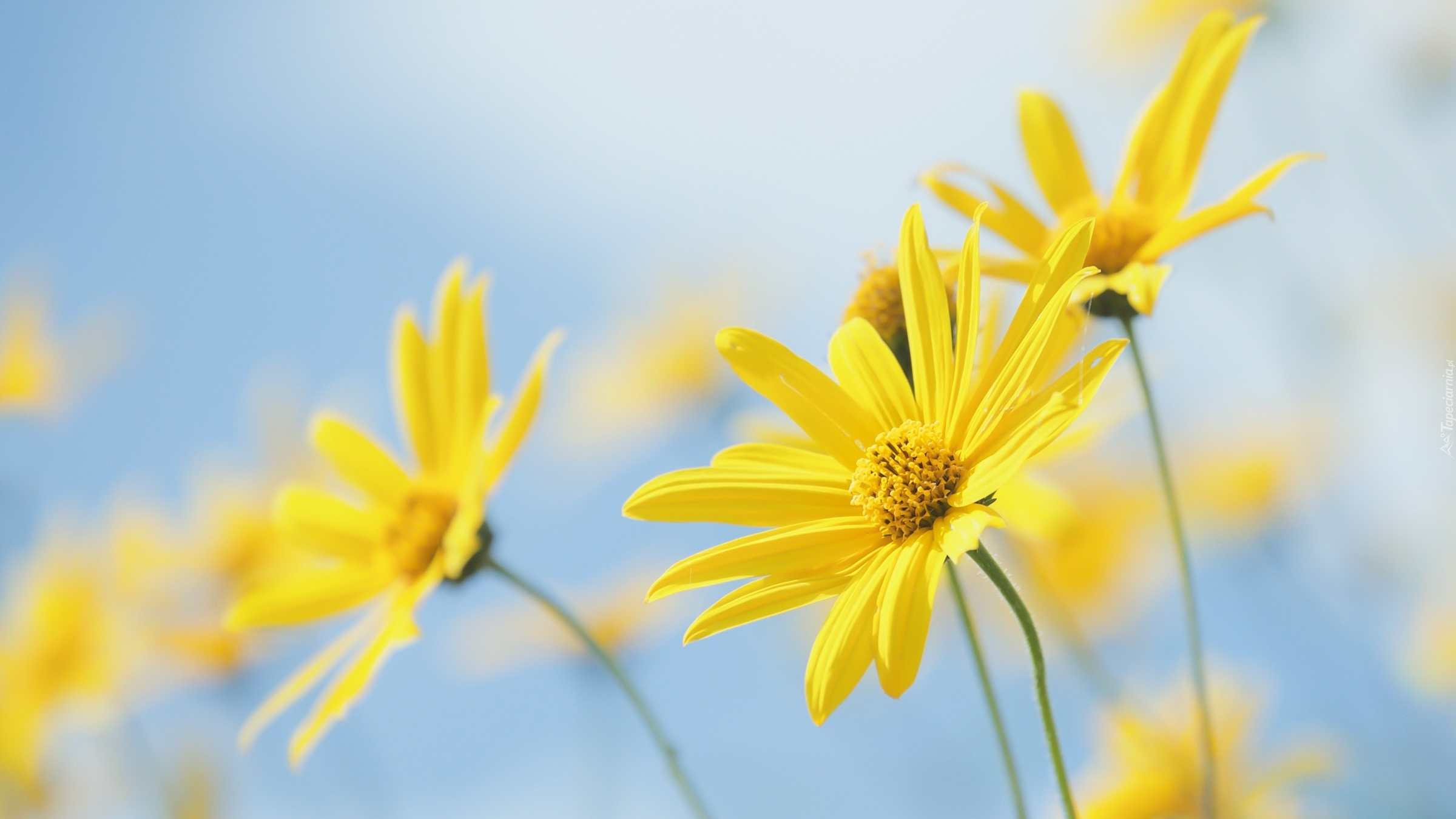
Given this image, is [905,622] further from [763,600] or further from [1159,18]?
[1159,18]

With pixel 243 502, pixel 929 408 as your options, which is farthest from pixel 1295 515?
pixel 243 502

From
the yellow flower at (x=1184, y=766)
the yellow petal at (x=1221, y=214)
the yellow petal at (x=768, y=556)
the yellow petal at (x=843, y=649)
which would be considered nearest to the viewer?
the yellow petal at (x=843, y=649)

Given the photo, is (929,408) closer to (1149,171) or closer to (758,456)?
(758,456)

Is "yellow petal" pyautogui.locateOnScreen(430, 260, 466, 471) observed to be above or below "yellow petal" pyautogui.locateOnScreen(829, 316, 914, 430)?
above

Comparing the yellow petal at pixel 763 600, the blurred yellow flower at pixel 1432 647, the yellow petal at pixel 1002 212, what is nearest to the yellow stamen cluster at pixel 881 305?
the yellow petal at pixel 1002 212

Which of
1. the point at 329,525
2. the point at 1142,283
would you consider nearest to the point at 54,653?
the point at 329,525

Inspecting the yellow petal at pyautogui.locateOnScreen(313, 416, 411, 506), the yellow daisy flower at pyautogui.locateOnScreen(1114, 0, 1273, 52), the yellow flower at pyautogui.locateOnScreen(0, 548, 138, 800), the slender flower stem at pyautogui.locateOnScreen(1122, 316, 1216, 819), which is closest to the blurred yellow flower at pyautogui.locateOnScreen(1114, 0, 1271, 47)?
the yellow daisy flower at pyautogui.locateOnScreen(1114, 0, 1273, 52)

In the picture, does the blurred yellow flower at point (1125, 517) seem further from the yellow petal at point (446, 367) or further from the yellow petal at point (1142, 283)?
the yellow petal at point (446, 367)

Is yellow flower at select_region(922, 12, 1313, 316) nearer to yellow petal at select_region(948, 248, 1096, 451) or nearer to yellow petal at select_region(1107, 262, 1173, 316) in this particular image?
yellow petal at select_region(1107, 262, 1173, 316)
